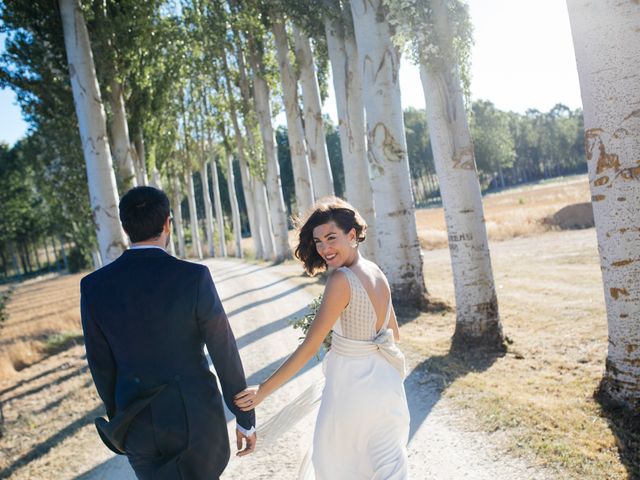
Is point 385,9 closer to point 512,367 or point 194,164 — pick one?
point 512,367

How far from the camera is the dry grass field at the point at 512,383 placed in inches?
162

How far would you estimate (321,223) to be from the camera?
9.93 feet

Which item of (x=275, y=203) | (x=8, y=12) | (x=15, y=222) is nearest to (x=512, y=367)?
(x=8, y=12)

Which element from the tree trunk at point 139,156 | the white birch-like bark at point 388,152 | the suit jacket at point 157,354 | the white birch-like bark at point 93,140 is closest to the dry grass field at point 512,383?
the white birch-like bark at point 388,152

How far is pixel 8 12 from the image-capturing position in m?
10.7

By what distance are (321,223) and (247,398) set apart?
3.81ft

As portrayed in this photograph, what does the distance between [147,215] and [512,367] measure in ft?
17.5

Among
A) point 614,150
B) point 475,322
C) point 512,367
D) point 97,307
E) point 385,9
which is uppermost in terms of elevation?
point 385,9

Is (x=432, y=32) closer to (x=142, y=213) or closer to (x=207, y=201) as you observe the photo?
(x=142, y=213)

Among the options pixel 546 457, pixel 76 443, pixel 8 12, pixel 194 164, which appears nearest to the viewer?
pixel 546 457

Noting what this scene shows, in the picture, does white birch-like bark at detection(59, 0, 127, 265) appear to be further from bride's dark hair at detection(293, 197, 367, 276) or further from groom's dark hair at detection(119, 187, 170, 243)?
groom's dark hair at detection(119, 187, 170, 243)

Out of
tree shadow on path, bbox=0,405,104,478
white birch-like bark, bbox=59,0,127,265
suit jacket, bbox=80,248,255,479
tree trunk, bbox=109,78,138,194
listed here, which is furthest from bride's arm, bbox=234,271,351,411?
tree trunk, bbox=109,78,138,194

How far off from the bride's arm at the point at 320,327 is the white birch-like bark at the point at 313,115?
11554mm

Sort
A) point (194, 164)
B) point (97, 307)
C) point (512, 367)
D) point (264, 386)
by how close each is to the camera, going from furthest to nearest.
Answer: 1. point (194, 164)
2. point (512, 367)
3. point (264, 386)
4. point (97, 307)
